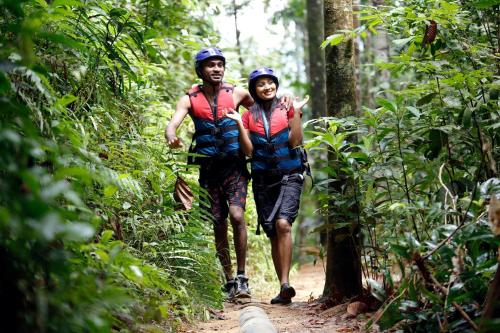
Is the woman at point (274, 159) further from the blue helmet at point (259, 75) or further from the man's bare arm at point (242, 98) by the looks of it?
the man's bare arm at point (242, 98)

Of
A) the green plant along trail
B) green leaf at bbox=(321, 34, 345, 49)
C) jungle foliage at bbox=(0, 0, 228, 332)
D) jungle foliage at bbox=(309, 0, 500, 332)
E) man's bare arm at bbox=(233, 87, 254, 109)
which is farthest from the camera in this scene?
man's bare arm at bbox=(233, 87, 254, 109)

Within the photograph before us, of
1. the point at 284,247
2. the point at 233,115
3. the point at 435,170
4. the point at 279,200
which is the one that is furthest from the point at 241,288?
the point at 435,170

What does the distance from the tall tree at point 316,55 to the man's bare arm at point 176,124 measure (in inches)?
299

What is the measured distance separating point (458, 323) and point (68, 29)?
141 inches

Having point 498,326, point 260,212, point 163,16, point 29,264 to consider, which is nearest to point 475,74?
point 498,326

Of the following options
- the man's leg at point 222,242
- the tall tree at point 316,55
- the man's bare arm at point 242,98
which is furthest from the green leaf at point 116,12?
the tall tree at point 316,55

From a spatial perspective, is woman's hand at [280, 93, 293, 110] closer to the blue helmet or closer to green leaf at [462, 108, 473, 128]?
the blue helmet

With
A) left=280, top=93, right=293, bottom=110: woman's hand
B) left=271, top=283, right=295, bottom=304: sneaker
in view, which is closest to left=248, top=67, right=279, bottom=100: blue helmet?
left=280, top=93, right=293, bottom=110: woman's hand

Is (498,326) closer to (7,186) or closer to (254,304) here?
(7,186)

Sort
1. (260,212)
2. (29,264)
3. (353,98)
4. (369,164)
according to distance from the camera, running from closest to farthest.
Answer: (29,264), (369,164), (353,98), (260,212)

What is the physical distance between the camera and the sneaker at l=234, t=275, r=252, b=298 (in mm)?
6535

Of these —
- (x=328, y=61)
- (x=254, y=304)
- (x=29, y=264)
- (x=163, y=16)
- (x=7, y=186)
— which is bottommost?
(x=254, y=304)

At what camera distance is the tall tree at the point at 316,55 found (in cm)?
1445

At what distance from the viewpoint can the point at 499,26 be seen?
17.0ft
